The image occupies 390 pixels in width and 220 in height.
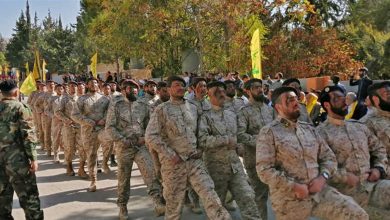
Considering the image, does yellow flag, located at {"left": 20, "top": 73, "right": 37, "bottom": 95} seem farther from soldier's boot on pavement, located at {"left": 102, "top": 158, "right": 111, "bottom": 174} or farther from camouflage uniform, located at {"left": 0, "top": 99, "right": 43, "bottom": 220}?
camouflage uniform, located at {"left": 0, "top": 99, "right": 43, "bottom": 220}

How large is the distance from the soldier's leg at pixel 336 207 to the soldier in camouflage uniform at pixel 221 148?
1433mm

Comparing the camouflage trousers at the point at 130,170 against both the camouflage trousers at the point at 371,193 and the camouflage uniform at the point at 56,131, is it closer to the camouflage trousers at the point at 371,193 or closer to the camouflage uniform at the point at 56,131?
the camouflage trousers at the point at 371,193

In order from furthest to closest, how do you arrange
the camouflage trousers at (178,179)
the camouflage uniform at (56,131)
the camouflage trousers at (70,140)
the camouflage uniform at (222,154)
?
the camouflage uniform at (56,131) → the camouflage trousers at (70,140) → the camouflage uniform at (222,154) → the camouflage trousers at (178,179)

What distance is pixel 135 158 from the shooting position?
23.3 feet

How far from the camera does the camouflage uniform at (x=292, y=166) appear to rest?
433 cm

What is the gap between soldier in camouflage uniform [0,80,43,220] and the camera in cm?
583

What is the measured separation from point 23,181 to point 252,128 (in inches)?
117

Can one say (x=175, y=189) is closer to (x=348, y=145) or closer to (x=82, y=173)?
(x=348, y=145)

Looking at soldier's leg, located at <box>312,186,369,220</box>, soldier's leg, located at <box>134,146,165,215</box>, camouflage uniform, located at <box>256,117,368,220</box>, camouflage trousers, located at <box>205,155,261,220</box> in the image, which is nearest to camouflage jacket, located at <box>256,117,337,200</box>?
camouflage uniform, located at <box>256,117,368,220</box>

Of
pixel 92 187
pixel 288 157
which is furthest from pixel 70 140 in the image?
pixel 288 157

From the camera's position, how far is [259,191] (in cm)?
629

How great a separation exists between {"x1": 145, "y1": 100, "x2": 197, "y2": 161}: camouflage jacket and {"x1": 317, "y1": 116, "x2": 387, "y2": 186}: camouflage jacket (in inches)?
63.9

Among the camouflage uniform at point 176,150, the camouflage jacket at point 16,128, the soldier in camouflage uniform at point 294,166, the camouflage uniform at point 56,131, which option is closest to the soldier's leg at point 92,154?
the camouflage uniform at point 56,131

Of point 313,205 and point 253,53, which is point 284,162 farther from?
point 253,53
